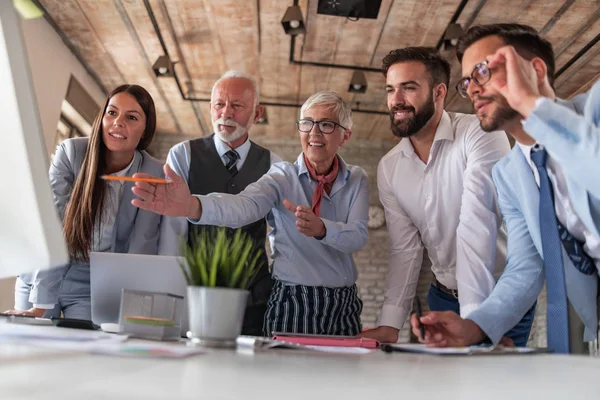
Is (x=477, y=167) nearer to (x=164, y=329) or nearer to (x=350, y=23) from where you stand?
(x=164, y=329)

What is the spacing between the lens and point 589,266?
154cm

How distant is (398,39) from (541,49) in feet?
11.7

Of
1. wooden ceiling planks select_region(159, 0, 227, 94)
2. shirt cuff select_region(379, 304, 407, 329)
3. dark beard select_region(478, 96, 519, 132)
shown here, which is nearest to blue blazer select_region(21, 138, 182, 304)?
shirt cuff select_region(379, 304, 407, 329)

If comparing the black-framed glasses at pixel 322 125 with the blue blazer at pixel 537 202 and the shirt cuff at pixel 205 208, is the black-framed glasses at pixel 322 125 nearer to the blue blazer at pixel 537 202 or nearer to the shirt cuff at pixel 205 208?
the shirt cuff at pixel 205 208

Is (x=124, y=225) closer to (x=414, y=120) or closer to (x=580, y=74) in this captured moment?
(x=414, y=120)

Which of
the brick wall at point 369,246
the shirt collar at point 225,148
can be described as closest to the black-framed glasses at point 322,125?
the shirt collar at point 225,148

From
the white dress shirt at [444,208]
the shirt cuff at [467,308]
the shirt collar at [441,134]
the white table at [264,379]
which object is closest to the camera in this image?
the white table at [264,379]

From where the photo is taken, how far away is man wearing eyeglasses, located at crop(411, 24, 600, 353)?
1326 mm

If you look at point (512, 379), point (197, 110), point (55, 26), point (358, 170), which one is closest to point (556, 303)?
point (512, 379)

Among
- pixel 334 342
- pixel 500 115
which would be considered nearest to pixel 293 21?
pixel 500 115

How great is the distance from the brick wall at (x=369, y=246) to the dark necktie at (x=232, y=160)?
5.01m

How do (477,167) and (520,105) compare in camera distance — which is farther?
(477,167)

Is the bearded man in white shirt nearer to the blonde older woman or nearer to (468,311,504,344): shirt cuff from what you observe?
the blonde older woman

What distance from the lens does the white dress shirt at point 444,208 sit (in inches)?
85.0
